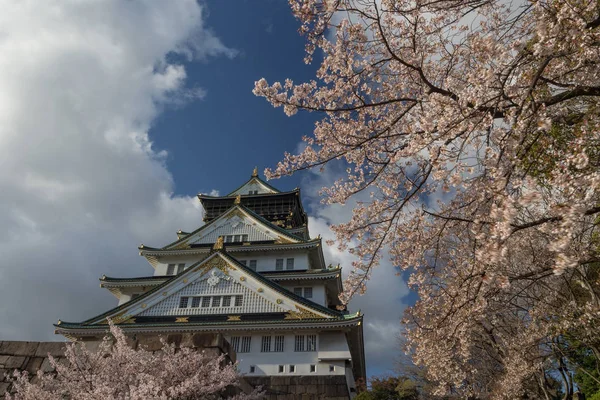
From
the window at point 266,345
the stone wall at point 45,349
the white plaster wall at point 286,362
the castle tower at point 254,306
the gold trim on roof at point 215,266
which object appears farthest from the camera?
the gold trim on roof at point 215,266

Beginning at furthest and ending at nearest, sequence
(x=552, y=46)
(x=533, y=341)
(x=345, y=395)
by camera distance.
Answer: (x=345, y=395) → (x=533, y=341) → (x=552, y=46)

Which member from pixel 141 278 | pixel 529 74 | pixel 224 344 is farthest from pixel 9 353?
pixel 141 278

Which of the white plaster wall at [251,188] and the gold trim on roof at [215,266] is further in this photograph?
the white plaster wall at [251,188]

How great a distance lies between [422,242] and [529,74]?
3.74m

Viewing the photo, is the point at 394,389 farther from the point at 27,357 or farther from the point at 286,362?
the point at 27,357

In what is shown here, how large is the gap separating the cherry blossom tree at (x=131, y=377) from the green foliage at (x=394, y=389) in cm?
1496

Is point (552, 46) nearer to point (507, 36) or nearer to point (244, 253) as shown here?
point (507, 36)

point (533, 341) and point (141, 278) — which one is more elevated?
point (141, 278)

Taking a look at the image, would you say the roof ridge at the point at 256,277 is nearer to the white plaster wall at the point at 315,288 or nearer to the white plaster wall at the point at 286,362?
the white plaster wall at the point at 286,362

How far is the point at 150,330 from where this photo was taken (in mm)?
19531

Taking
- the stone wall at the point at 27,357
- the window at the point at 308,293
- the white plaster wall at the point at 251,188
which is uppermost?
the white plaster wall at the point at 251,188

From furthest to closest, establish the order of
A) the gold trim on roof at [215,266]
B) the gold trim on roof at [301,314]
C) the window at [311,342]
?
the gold trim on roof at [215,266] < the gold trim on roof at [301,314] < the window at [311,342]

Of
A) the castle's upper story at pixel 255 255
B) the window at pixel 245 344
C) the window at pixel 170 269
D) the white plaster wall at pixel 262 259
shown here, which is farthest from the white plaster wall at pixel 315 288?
the window at pixel 170 269

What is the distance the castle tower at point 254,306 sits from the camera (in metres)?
18.8
